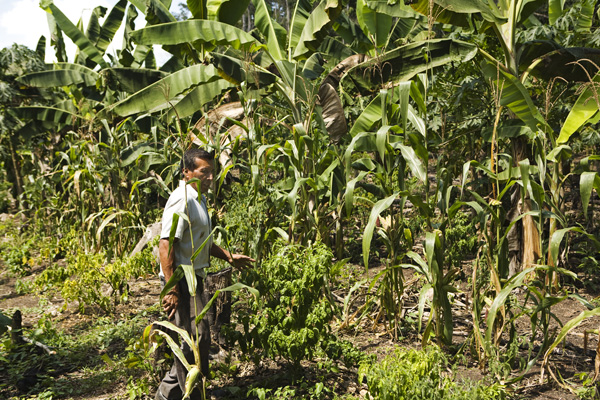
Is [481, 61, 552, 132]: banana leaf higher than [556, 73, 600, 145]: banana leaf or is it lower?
higher

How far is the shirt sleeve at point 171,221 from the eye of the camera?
3154mm

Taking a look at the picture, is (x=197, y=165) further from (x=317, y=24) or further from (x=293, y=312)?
(x=317, y=24)

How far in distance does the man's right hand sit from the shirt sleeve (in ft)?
1.20

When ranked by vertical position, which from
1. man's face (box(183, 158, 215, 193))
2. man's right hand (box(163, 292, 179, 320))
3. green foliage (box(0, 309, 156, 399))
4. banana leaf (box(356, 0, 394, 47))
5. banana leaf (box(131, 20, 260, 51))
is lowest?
green foliage (box(0, 309, 156, 399))

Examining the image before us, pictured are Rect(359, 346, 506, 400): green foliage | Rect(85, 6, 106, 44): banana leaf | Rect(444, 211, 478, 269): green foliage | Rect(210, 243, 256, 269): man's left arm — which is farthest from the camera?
Rect(85, 6, 106, 44): banana leaf

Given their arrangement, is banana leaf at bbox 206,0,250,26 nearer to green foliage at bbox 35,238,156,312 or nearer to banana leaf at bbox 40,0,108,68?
green foliage at bbox 35,238,156,312

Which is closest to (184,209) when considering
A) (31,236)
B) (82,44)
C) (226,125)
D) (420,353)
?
(420,353)

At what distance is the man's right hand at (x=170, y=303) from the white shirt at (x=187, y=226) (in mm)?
189

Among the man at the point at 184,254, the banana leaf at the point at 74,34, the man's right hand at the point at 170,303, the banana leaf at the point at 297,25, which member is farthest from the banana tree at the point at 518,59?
the banana leaf at the point at 74,34

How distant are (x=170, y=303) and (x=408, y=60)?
4027 mm

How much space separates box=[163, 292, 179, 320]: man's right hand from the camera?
3148 millimetres

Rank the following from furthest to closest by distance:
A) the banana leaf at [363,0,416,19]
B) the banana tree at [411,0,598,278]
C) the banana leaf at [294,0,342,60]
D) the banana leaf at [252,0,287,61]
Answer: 1. the banana leaf at [252,0,287,61]
2. the banana leaf at [294,0,342,60]
3. the banana leaf at [363,0,416,19]
4. the banana tree at [411,0,598,278]

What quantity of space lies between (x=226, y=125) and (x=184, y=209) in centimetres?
393

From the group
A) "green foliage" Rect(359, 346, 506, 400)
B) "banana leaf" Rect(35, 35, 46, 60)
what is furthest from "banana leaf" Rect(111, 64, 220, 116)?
"banana leaf" Rect(35, 35, 46, 60)
